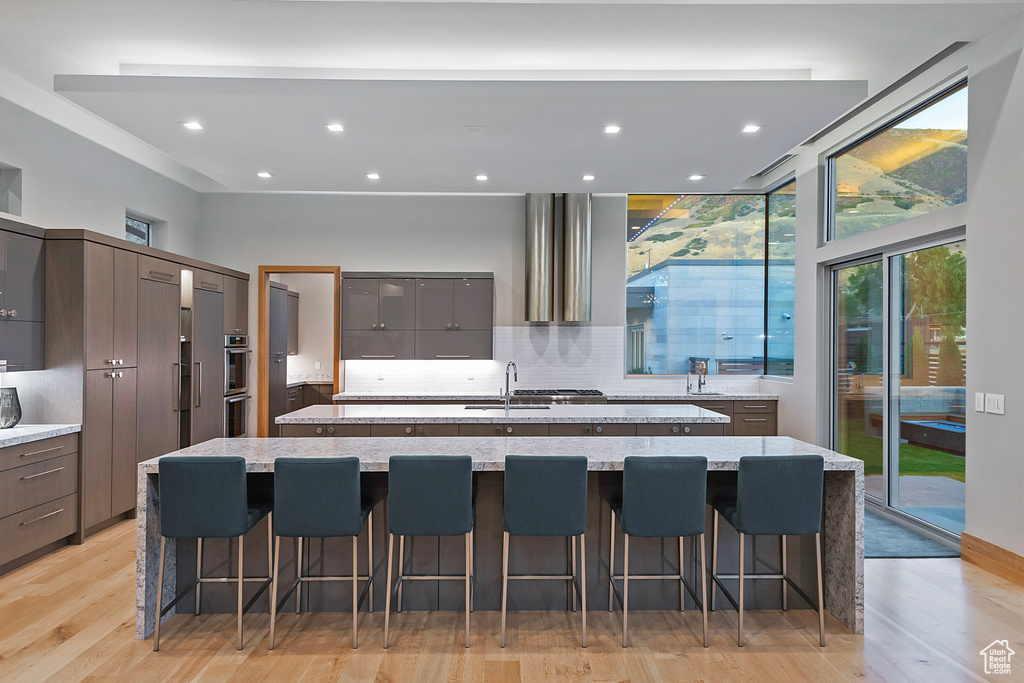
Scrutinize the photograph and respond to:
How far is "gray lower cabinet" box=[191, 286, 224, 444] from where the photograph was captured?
5691 millimetres

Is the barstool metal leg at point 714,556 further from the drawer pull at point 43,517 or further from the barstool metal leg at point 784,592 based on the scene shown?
the drawer pull at point 43,517

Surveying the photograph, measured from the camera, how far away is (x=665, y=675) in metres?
2.51

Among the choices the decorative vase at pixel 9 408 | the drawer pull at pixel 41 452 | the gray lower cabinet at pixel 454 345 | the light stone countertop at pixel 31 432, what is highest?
the gray lower cabinet at pixel 454 345

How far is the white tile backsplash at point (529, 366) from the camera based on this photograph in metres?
6.91

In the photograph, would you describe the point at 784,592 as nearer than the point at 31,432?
Yes

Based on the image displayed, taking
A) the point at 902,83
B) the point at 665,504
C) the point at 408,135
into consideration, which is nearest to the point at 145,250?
the point at 408,135

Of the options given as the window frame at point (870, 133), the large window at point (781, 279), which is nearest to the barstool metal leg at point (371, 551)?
the window frame at point (870, 133)

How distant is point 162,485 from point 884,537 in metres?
4.71

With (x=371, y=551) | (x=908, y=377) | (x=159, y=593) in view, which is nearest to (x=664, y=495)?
(x=371, y=551)

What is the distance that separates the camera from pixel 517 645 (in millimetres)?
2760

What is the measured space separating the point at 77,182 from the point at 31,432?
7.67 feet

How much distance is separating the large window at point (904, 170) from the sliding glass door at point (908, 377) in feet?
1.16

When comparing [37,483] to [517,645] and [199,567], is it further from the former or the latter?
[517,645]

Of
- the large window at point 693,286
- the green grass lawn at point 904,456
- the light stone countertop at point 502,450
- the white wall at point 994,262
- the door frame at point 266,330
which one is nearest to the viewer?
the light stone countertop at point 502,450
